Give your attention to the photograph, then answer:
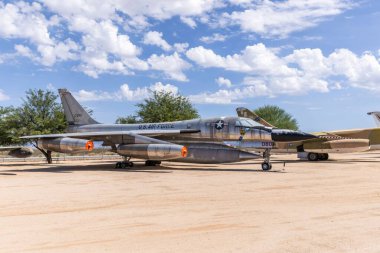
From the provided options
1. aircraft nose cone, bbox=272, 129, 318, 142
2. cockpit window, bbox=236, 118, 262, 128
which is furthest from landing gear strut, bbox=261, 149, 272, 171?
cockpit window, bbox=236, 118, 262, 128

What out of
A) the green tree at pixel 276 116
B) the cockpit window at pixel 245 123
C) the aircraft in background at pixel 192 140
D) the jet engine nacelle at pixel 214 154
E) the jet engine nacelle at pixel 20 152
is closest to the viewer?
the jet engine nacelle at pixel 214 154

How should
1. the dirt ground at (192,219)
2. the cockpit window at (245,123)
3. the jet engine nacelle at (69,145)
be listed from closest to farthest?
1. the dirt ground at (192,219)
2. the cockpit window at (245,123)
3. the jet engine nacelle at (69,145)

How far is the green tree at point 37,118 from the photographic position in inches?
1339

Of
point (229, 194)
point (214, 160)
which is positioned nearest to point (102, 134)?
point (214, 160)

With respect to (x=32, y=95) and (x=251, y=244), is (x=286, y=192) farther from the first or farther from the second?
(x=32, y=95)

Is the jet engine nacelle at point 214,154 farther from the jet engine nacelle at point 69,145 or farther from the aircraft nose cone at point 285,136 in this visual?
the jet engine nacelle at point 69,145

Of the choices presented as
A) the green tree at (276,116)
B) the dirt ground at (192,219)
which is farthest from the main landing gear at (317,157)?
the green tree at (276,116)

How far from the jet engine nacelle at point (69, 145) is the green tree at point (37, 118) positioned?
12018 mm

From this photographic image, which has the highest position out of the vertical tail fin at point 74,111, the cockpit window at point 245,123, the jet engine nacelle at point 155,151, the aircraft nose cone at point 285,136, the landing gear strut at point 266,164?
the vertical tail fin at point 74,111

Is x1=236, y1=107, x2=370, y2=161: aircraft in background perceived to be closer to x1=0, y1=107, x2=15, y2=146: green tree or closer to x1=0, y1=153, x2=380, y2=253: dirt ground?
x1=0, y1=153, x2=380, y2=253: dirt ground

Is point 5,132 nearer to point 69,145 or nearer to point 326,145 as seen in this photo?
point 69,145

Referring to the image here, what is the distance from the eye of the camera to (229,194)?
433 inches

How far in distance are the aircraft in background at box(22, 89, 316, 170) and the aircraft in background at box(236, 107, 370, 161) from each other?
21.9ft

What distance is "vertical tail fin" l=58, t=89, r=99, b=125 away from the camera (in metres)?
27.7
